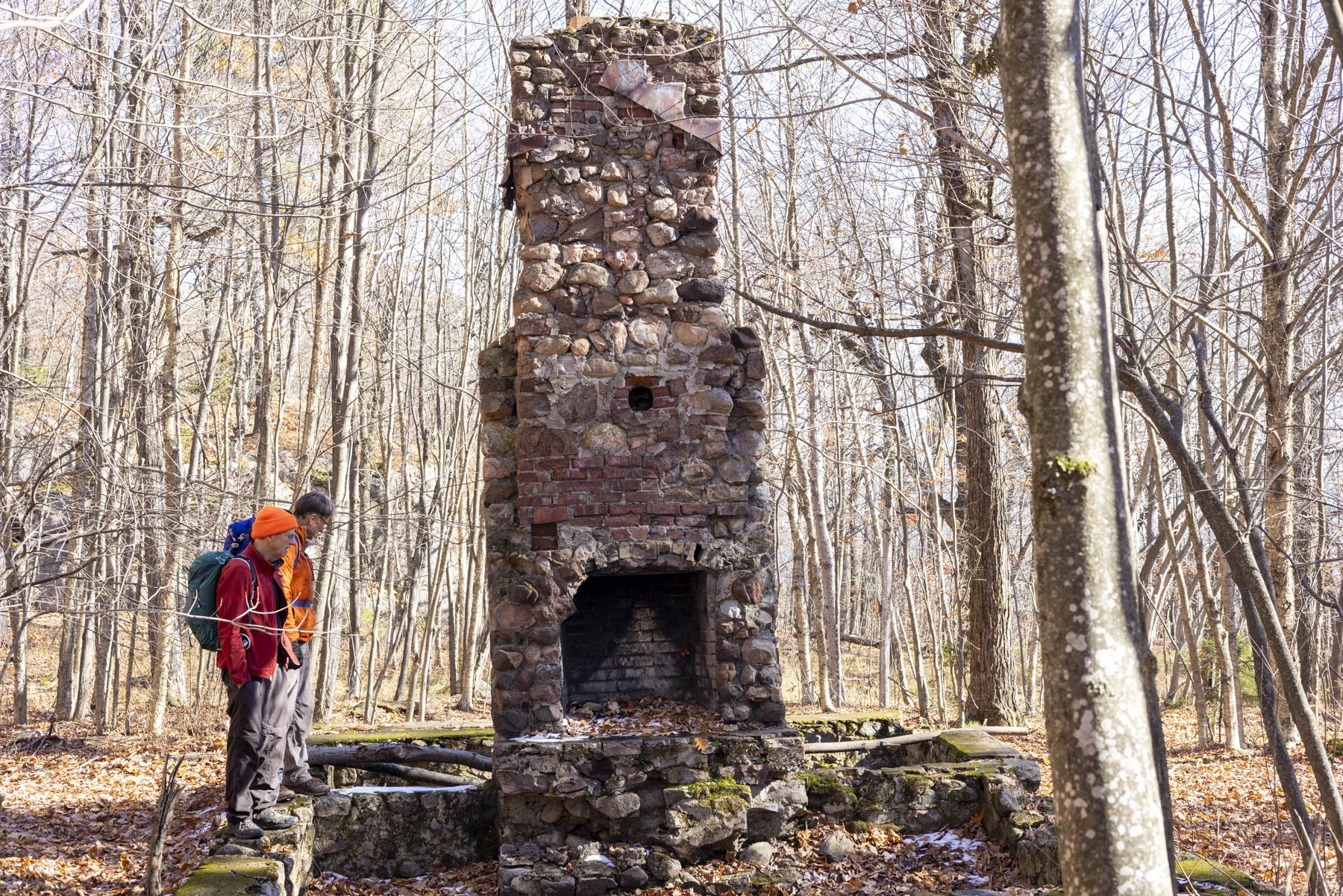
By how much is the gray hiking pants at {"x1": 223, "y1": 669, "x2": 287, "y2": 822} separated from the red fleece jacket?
0.26ft

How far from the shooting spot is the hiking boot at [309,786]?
590 centimetres

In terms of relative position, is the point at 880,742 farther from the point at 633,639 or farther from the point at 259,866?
the point at 259,866

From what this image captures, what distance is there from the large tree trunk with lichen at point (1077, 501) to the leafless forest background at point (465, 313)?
410mm

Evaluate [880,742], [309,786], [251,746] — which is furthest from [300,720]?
[880,742]

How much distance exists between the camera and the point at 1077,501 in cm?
254

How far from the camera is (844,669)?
2139 centimetres

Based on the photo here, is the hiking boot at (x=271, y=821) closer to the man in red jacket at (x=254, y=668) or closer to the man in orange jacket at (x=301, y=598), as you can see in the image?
the man in red jacket at (x=254, y=668)

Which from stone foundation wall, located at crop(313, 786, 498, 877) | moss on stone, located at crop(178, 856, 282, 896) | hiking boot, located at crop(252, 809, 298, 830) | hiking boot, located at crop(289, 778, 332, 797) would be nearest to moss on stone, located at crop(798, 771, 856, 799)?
stone foundation wall, located at crop(313, 786, 498, 877)

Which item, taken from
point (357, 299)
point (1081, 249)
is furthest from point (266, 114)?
point (1081, 249)

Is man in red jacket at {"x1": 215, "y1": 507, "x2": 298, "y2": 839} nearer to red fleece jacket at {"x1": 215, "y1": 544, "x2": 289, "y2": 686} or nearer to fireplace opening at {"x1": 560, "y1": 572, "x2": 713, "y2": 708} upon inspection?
red fleece jacket at {"x1": 215, "y1": 544, "x2": 289, "y2": 686}

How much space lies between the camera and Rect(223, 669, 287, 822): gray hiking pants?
187 inches

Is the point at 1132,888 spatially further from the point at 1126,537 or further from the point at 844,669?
the point at 844,669

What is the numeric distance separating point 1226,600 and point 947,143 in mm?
5563

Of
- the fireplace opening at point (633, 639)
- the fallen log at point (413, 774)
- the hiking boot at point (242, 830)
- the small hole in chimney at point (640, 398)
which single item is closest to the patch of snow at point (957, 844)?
the fireplace opening at point (633, 639)
